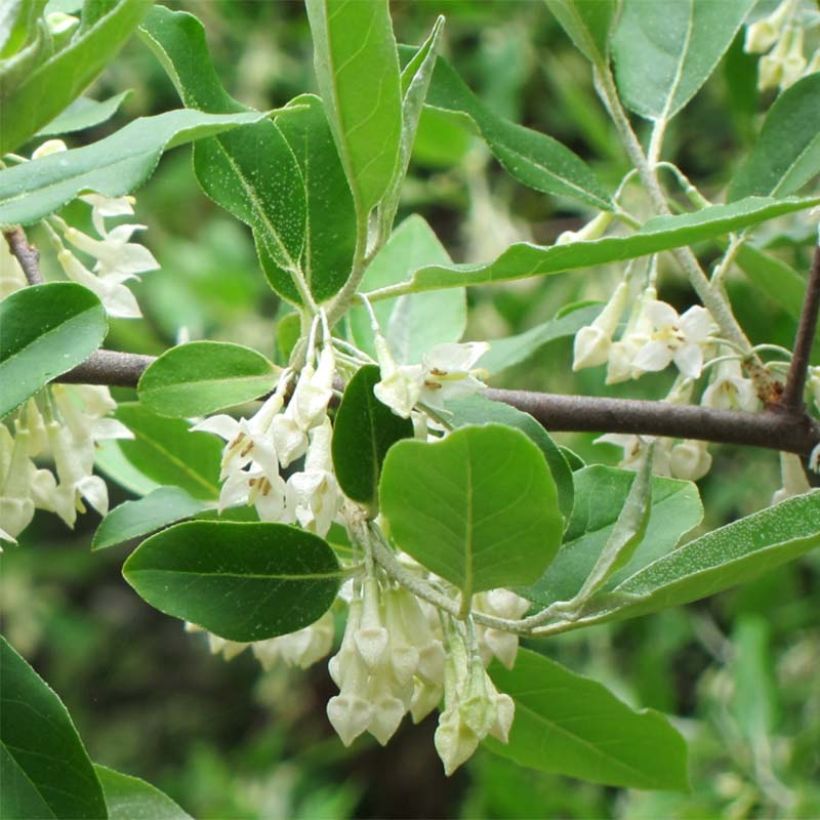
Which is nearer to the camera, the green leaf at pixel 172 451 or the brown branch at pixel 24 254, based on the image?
the brown branch at pixel 24 254

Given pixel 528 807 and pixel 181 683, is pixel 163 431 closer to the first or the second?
pixel 528 807

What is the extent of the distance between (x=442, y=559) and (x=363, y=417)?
9cm

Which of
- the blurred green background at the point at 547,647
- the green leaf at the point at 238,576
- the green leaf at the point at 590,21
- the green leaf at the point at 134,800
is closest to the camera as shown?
the green leaf at the point at 238,576

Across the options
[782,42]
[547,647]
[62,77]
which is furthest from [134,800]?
[547,647]

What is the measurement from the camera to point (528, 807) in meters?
2.01

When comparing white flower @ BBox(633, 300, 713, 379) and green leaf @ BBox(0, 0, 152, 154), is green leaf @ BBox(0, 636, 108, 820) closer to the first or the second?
green leaf @ BBox(0, 0, 152, 154)

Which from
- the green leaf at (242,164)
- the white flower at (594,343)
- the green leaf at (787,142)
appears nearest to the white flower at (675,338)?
the white flower at (594,343)

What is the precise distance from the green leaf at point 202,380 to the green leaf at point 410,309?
0.84 ft

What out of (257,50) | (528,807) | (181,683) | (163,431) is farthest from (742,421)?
(181,683)

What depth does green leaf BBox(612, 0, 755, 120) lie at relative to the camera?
3.29ft

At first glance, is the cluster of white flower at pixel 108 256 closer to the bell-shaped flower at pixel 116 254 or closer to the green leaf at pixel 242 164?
the bell-shaped flower at pixel 116 254

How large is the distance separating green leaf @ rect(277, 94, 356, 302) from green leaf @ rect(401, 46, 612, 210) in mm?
188

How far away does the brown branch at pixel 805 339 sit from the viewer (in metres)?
0.83

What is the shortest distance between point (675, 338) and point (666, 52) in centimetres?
29
